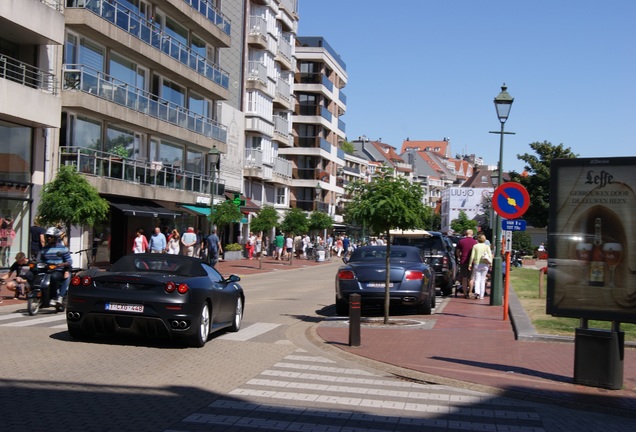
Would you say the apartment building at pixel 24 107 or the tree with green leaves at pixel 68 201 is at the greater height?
the apartment building at pixel 24 107

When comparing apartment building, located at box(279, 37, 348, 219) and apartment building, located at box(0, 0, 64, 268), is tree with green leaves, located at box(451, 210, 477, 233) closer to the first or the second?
apartment building, located at box(279, 37, 348, 219)

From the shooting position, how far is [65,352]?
10.4 meters

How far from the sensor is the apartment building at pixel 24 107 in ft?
82.8

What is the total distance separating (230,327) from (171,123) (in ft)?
85.5

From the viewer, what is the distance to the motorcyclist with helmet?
15258mm

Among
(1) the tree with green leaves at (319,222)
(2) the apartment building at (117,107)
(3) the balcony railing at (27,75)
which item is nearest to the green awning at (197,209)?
(2) the apartment building at (117,107)

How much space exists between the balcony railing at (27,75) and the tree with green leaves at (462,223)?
2133 inches

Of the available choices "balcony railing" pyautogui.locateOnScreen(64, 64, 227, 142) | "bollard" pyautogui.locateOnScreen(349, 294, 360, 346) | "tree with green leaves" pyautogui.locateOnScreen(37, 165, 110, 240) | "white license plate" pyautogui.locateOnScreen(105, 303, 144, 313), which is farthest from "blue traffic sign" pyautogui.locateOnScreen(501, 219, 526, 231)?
"balcony railing" pyautogui.locateOnScreen(64, 64, 227, 142)

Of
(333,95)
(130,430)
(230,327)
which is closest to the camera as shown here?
(130,430)

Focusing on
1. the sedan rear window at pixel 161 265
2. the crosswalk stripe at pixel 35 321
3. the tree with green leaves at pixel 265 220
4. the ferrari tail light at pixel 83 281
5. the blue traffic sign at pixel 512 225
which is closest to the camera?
the ferrari tail light at pixel 83 281

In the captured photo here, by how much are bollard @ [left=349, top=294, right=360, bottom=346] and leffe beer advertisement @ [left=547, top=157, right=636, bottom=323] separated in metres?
3.28

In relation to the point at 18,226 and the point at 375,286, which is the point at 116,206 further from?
the point at 375,286

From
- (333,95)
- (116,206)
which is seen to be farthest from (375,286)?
(333,95)

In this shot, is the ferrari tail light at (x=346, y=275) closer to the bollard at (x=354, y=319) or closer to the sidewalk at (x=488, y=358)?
the sidewalk at (x=488, y=358)
